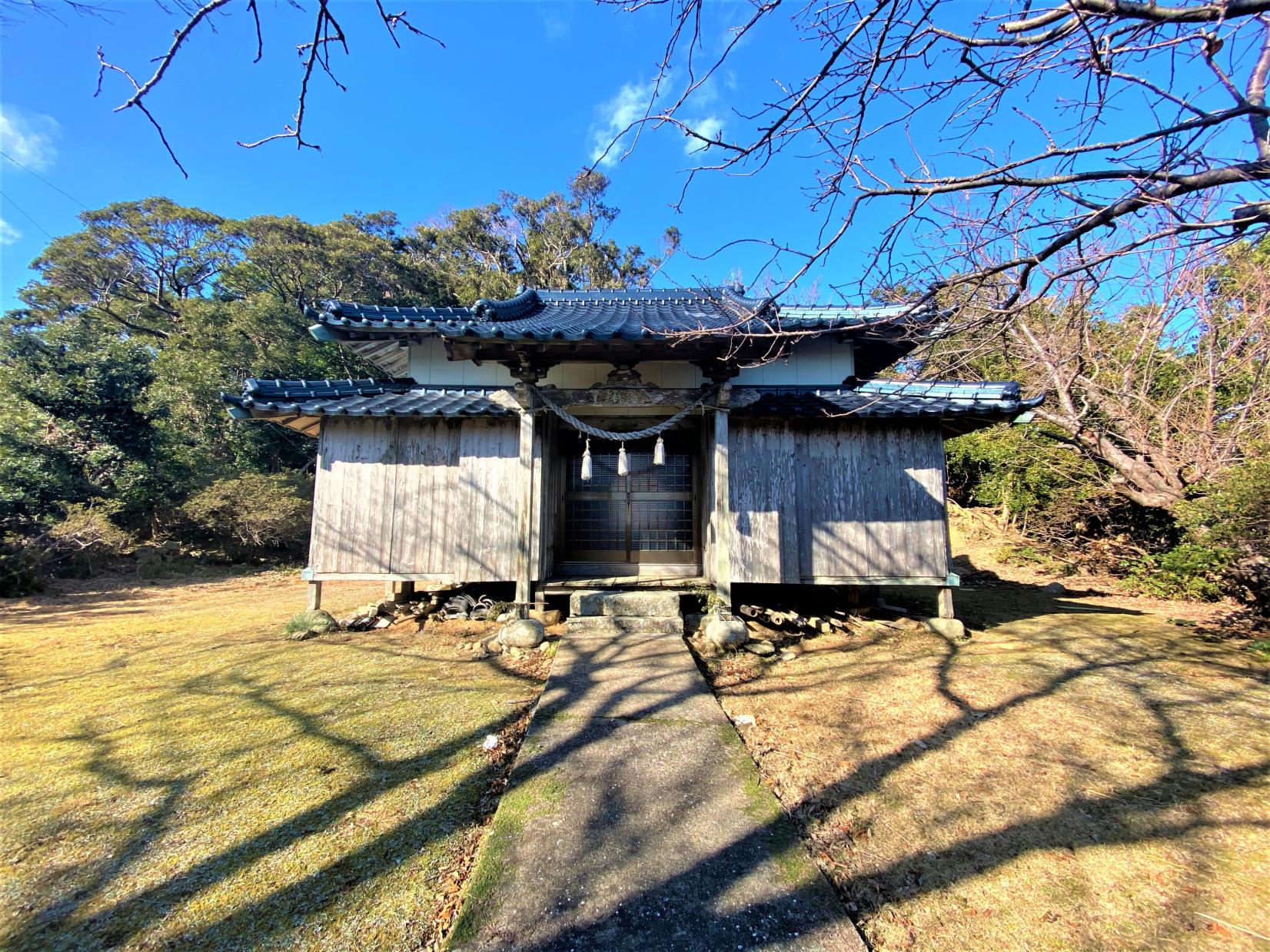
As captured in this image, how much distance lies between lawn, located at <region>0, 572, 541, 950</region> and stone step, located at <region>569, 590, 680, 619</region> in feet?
4.00

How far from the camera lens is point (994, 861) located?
227cm

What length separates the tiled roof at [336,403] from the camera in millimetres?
6121

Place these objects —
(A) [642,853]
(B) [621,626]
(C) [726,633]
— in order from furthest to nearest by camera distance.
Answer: (B) [621,626] < (C) [726,633] < (A) [642,853]

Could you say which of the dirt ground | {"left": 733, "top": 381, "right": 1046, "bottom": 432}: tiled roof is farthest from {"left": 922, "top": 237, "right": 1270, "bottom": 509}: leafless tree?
the dirt ground

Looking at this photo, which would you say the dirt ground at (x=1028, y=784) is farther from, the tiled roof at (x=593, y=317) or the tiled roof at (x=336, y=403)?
the tiled roof at (x=336, y=403)

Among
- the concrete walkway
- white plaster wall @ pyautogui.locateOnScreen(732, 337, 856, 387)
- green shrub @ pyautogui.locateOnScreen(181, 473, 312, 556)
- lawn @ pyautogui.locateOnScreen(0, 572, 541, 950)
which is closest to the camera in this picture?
the concrete walkway

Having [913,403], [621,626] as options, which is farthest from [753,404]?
[621,626]

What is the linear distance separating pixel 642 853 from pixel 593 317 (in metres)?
7.08

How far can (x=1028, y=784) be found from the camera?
2932 millimetres

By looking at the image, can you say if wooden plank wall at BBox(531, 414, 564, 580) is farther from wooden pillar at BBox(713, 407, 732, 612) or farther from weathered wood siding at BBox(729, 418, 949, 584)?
weathered wood siding at BBox(729, 418, 949, 584)

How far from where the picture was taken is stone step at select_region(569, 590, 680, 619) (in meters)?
6.00

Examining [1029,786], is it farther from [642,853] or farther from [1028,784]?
[642,853]

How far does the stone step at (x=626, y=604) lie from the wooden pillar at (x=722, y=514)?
0.64m

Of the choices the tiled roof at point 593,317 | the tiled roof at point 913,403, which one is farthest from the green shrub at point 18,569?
the tiled roof at point 913,403
